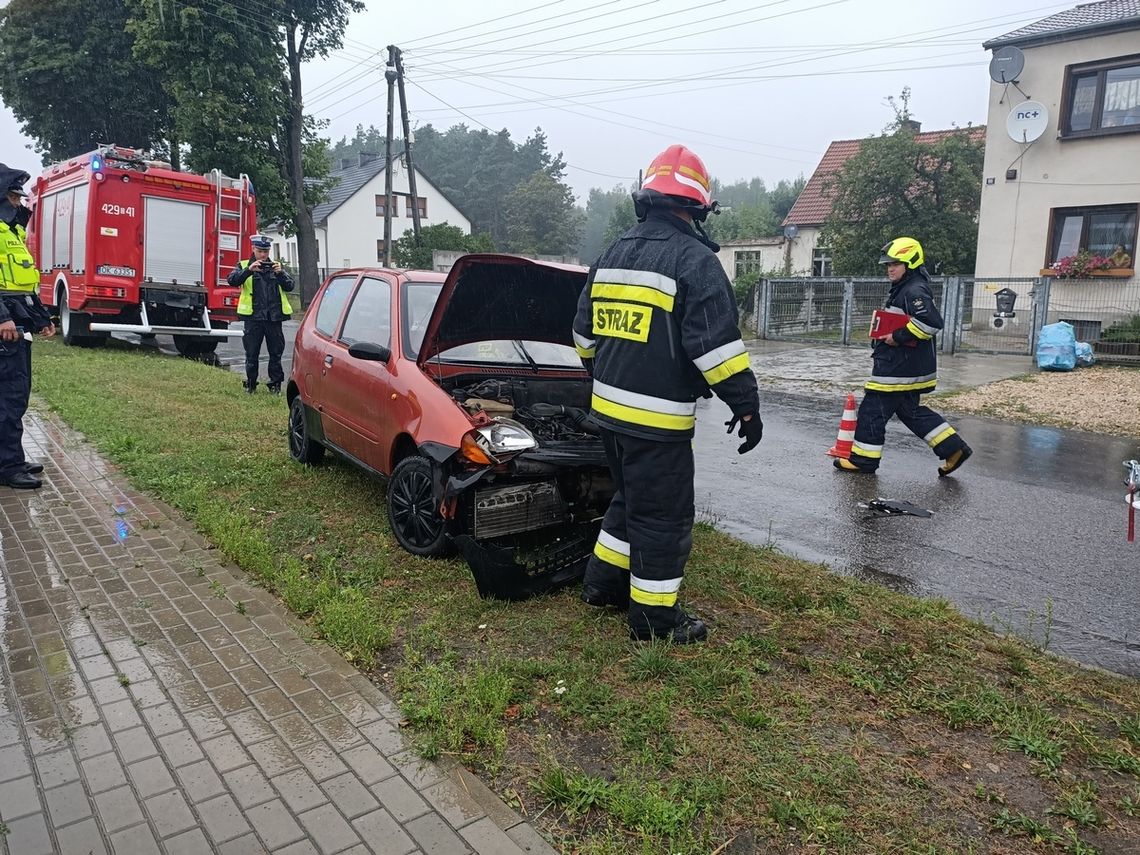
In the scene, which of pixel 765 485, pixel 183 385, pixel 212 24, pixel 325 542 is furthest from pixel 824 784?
pixel 212 24

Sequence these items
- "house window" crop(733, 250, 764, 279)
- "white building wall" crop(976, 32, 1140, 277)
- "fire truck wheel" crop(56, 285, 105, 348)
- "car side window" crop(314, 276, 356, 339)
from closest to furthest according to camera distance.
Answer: "car side window" crop(314, 276, 356, 339), "fire truck wheel" crop(56, 285, 105, 348), "white building wall" crop(976, 32, 1140, 277), "house window" crop(733, 250, 764, 279)

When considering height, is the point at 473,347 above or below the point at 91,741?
above

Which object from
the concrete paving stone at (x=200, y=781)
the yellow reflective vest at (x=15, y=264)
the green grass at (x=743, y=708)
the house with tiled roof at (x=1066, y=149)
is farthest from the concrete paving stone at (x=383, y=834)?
the house with tiled roof at (x=1066, y=149)

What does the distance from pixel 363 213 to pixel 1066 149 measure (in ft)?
133

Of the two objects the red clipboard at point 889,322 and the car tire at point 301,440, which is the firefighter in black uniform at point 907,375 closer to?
the red clipboard at point 889,322

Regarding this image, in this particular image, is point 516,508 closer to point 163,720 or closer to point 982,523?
point 163,720

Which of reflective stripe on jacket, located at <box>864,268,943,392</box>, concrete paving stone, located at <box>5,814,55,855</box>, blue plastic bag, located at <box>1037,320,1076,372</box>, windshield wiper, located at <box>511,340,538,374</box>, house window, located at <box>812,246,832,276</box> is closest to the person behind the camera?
concrete paving stone, located at <box>5,814,55,855</box>

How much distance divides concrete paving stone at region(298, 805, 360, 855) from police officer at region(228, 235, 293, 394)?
27.5 ft

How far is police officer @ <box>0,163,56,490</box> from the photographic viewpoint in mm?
5730

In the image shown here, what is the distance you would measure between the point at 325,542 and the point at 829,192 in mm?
28365

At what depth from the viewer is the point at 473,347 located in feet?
16.7

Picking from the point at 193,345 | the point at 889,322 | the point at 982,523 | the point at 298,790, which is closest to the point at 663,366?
the point at 298,790

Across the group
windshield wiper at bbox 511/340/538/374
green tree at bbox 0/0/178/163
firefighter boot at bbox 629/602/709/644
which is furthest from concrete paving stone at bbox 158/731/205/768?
green tree at bbox 0/0/178/163

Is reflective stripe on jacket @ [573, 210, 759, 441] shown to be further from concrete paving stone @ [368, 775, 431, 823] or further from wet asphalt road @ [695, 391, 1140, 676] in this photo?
wet asphalt road @ [695, 391, 1140, 676]
